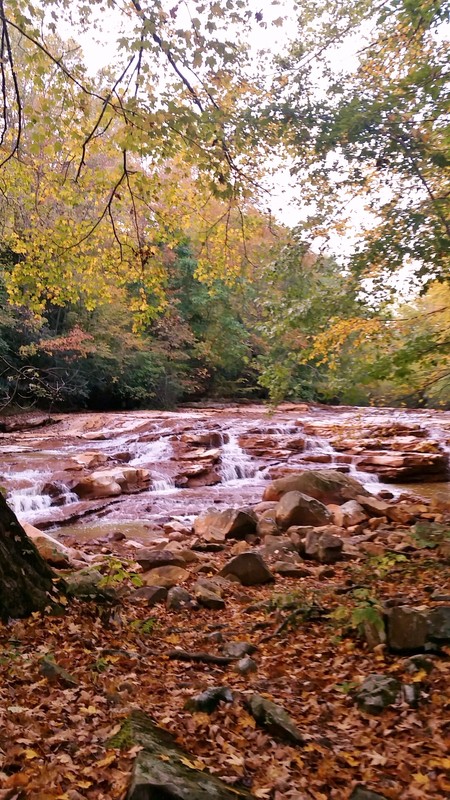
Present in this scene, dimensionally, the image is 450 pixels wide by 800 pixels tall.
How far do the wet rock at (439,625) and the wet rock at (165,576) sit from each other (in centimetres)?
284

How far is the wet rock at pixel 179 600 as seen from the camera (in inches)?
205

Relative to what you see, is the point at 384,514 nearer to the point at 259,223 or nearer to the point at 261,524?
the point at 261,524

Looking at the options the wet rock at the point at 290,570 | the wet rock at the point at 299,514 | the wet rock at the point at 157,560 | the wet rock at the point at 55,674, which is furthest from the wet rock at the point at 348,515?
the wet rock at the point at 55,674

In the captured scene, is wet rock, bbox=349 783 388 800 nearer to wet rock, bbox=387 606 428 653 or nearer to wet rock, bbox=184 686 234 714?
wet rock, bbox=184 686 234 714

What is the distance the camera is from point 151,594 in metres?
5.32

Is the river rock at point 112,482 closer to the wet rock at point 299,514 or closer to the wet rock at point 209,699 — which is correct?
the wet rock at point 299,514

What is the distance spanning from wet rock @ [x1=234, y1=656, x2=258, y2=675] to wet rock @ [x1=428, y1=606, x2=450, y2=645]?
129cm


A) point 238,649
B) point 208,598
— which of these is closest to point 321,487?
point 208,598

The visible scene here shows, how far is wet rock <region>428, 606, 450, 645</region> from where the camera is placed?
374 cm

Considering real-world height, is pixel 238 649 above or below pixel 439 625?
below

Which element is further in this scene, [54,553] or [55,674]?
[54,553]

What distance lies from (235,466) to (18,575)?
1063 cm

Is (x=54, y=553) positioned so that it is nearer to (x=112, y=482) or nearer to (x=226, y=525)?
(x=226, y=525)

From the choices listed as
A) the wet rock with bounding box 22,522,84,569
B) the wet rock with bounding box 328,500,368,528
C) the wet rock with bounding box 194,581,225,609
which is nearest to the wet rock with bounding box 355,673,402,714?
the wet rock with bounding box 194,581,225,609
